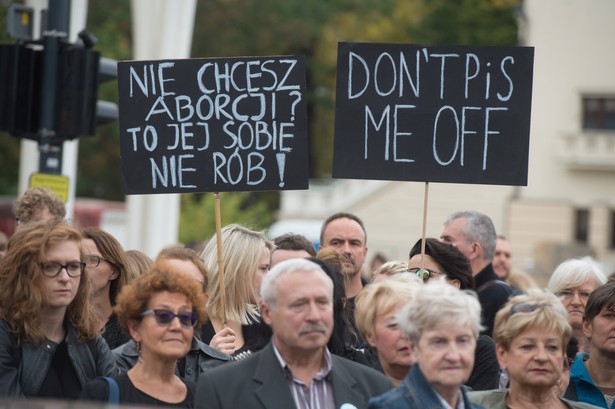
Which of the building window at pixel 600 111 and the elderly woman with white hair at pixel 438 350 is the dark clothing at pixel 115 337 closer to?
the elderly woman with white hair at pixel 438 350

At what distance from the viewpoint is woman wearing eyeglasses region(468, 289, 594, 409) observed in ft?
20.8

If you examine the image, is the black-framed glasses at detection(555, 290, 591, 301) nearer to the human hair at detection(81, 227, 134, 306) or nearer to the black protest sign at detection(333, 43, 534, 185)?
the black protest sign at detection(333, 43, 534, 185)

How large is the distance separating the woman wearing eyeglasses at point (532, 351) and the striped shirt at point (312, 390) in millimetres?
825

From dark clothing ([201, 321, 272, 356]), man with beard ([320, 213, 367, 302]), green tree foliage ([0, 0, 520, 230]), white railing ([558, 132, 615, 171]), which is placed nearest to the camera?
dark clothing ([201, 321, 272, 356])

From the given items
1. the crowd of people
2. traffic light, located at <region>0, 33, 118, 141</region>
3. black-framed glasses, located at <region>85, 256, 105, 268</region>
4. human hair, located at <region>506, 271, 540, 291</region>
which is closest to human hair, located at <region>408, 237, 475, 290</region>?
the crowd of people

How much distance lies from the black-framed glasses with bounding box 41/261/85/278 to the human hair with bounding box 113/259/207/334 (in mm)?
572

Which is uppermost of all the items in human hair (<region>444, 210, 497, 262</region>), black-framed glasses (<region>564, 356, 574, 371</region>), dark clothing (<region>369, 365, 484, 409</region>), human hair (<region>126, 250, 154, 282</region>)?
human hair (<region>444, 210, 497, 262</region>)

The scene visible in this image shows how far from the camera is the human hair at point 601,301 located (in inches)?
304

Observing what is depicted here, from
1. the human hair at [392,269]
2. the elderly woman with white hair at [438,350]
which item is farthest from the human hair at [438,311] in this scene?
the human hair at [392,269]

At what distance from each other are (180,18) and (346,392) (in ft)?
40.5

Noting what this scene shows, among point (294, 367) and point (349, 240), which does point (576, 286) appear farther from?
point (294, 367)

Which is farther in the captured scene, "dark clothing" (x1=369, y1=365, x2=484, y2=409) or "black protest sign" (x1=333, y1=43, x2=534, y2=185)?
"black protest sign" (x1=333, y1=43, x2=534, y2=185)

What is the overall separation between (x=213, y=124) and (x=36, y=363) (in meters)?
2.25

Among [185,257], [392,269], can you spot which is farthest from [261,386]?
[392,269]
